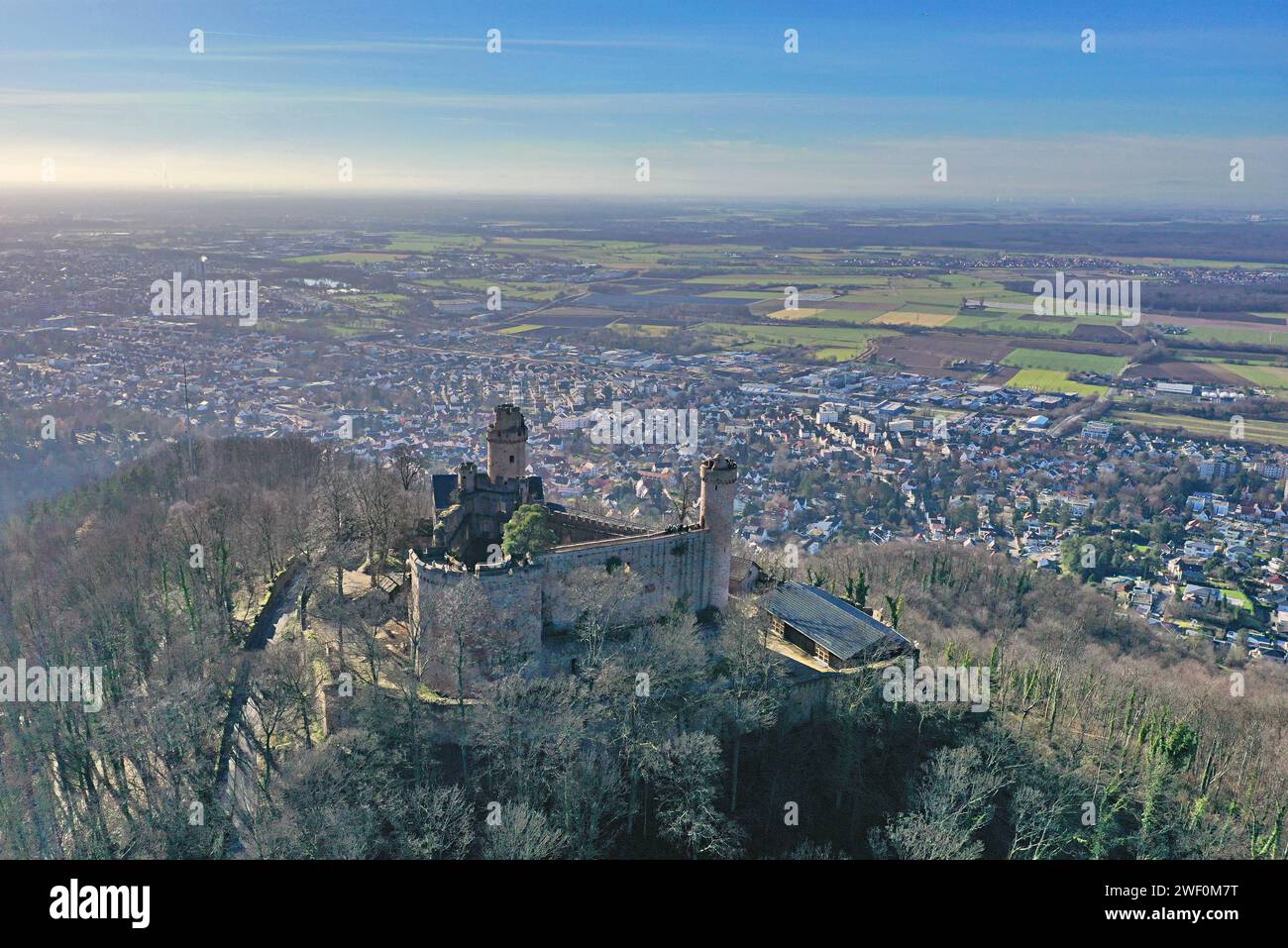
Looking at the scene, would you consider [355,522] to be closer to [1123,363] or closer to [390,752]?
[390,752]

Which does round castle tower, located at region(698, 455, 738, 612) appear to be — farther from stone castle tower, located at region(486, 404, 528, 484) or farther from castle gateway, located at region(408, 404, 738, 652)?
stone castle tower, located at region(486, 404, 528, 484)

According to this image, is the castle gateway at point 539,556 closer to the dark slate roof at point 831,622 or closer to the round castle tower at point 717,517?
the round castle tower at point 717,517

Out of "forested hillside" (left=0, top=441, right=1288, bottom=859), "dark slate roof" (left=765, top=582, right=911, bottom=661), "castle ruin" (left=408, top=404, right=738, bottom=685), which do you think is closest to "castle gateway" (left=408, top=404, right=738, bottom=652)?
"castle ruin" (left=408, top=404, right=738, bottom=685)

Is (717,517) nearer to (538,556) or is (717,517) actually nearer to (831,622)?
(831,622)

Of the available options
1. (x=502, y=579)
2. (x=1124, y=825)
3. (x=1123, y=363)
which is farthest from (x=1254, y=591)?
(x=1123, y=363)

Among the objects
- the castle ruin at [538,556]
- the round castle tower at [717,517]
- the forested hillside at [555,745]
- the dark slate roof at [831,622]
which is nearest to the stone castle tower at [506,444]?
the castle ruin at [538,556]

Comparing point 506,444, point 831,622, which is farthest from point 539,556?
point 831,622
